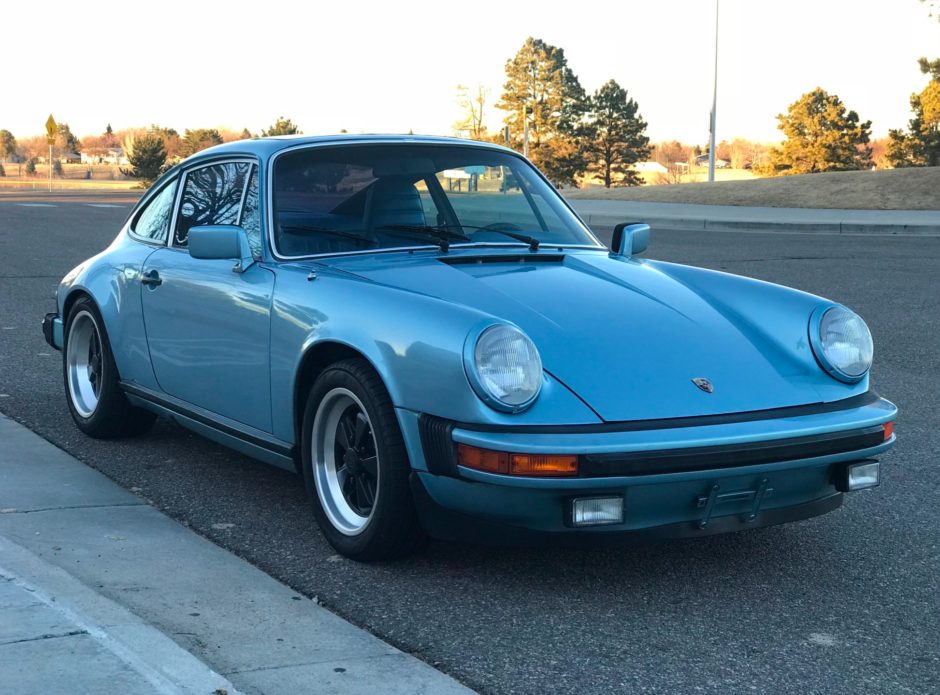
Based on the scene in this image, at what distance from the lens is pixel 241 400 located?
4543 millimetres

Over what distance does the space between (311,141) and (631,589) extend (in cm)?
223

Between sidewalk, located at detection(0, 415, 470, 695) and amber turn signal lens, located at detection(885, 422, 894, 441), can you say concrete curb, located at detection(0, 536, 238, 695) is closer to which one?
sidewalk, located at detection(0, 415, 470, 695)

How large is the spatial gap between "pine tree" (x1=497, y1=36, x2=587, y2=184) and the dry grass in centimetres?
5685

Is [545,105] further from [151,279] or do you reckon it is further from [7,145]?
[7,145]

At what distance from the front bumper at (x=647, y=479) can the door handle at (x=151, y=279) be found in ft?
6.37

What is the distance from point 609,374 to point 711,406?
313mm

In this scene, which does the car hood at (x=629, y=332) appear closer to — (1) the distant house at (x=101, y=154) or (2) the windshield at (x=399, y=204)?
(2) the windshield at (x=399, y=204)

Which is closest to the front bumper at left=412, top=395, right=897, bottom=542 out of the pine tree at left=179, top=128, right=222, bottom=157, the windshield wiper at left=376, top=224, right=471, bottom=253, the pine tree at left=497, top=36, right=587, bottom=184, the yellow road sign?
the windshield wiper at left=376, top=224, right=471, bottom=253

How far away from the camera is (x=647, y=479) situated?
346 centimetres

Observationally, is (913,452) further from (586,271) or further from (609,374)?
(609,374)

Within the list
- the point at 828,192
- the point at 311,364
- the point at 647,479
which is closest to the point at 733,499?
the point at 647,479

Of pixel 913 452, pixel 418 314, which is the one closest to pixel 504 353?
pixel 418 314

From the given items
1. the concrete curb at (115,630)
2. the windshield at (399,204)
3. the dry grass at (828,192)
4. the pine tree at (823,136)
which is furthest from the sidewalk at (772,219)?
the pine tree at (823,136)

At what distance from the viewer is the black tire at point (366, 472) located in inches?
147
